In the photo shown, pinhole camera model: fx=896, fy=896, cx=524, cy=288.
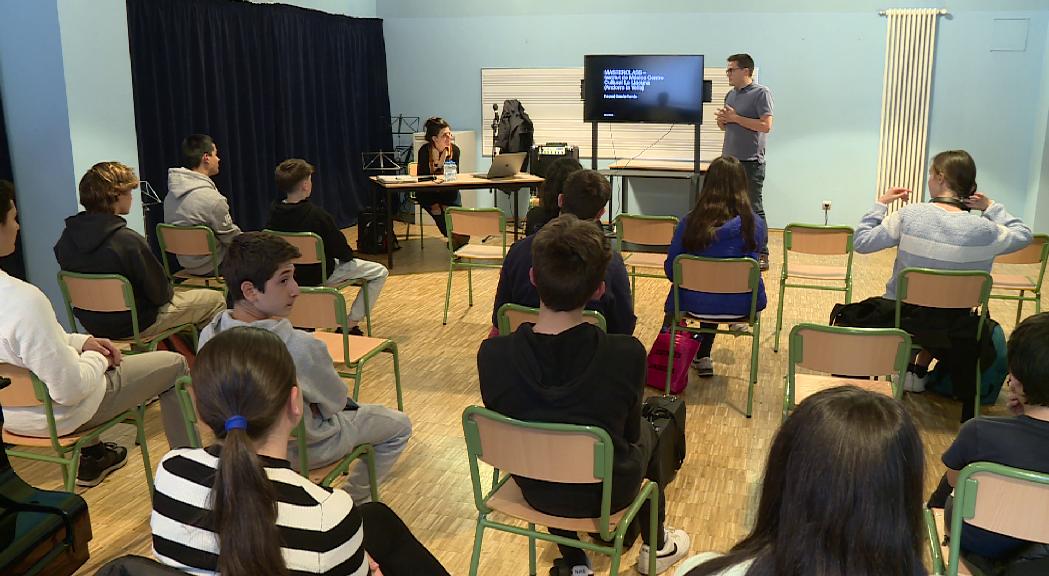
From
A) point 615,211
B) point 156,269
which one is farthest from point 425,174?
point 156,269

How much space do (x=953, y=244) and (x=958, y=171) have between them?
1.08ft

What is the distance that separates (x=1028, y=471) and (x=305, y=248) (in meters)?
3.88

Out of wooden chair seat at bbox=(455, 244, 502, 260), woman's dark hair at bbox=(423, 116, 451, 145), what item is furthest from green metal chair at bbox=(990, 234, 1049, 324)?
woman's dark hair at bbox=(423, 116, 451, 145)

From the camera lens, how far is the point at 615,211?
970cm

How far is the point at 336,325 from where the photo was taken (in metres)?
3.72

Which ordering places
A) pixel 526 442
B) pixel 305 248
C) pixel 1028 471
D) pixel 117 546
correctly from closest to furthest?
pixel 1028 471
pixel 526 442
pixel 117 546
pixel 305 248

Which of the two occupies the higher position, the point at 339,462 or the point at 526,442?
the point at 526,442

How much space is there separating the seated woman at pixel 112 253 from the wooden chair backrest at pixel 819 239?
3.44 metres

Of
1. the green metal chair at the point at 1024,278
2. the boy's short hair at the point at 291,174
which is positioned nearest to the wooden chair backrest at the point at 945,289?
the green metal chair at the point at 1024,278

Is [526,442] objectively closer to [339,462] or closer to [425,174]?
[339,462]

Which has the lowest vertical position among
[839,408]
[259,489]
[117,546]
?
[117,546]

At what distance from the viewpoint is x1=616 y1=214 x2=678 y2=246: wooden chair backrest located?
18.0ft

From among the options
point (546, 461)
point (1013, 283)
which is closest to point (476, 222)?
point (1013, 283)

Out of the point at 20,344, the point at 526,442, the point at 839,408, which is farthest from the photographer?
the point at 20,344
